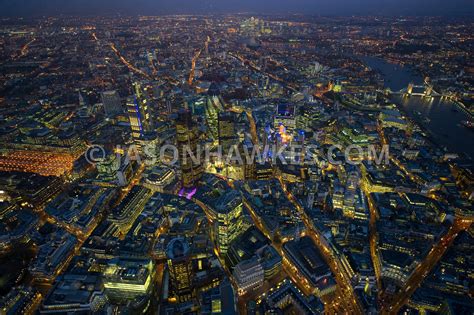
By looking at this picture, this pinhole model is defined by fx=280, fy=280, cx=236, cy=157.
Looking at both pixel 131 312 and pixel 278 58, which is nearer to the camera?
pixel 131 312

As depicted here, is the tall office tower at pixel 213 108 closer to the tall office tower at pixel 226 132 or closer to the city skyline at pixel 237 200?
the city skyline at pixel 237 200

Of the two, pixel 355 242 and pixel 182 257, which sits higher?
pixel 182 257

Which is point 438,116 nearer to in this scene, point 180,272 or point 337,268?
point 337,268

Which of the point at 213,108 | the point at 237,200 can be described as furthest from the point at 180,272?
the point at 213,108

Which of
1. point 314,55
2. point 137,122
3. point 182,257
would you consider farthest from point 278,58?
point 182,257

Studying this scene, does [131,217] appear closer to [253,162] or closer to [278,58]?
[253,162]
